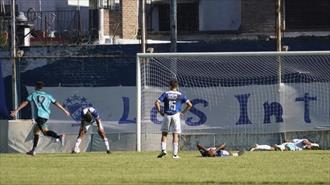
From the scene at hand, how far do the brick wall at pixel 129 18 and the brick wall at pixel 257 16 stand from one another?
440 cm

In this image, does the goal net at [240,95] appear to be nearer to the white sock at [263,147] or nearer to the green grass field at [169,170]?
the white sock at [263,147]

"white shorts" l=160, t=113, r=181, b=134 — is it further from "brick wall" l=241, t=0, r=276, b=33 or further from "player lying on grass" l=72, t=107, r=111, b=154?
"brick wall" l=241, t=0, r=276, b=33

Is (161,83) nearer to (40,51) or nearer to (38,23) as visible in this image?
(40,51)

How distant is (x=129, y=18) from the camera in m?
37.2

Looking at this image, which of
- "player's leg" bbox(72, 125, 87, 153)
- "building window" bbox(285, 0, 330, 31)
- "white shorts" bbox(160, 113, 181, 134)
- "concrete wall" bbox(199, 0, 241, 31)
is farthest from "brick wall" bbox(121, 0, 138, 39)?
"white shorts" bbox(160, 113, 181, 134)

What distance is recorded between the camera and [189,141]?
26.2m

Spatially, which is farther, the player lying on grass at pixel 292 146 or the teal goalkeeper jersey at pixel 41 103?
the player lying on grass at pixel 292 146

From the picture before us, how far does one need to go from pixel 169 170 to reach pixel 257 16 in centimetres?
2150

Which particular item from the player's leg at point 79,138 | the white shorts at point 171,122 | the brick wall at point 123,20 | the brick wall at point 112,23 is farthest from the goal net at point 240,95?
the brick wall at point 123,20

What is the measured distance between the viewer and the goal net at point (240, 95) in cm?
2589

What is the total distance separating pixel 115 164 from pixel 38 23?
63.6 feet

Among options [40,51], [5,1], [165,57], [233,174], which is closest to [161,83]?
[165,57]

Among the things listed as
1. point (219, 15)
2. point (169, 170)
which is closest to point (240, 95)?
point (169, 170)

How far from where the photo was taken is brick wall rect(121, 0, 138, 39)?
36844 mm
